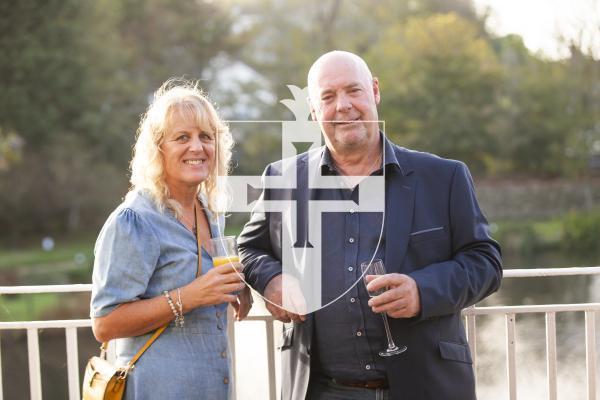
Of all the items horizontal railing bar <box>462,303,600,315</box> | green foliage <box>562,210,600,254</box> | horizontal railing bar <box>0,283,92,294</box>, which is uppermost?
horizontal railing bar <box>0,283,92,294</box>

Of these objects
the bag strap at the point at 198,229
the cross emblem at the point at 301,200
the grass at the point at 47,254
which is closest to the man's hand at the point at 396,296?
the cross emblem at the point at 301,200

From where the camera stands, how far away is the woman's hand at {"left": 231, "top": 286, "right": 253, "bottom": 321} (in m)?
2.14

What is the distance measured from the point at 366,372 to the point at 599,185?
23077 millimetres

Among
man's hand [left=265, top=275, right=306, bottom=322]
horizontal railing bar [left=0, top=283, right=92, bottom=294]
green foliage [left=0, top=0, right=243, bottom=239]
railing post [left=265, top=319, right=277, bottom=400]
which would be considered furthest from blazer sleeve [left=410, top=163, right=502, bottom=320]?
green foliage [left=0, top=0, right=243, bottom=239]

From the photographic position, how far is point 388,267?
1.87 meters

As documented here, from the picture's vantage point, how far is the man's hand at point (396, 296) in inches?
68.6

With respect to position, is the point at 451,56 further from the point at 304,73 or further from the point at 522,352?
the point at 522,352

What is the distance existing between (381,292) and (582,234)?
61.1ft

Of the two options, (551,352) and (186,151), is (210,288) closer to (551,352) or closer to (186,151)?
(186,151)

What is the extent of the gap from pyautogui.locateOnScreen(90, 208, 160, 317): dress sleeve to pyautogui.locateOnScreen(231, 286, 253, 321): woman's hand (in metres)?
0.39

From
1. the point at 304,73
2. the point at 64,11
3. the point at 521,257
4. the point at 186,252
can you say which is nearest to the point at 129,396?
the point at 186,252

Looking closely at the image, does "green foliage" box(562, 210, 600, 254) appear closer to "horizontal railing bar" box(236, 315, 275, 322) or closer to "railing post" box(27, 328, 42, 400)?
"horizontal railing bar" box(236, 315, 275, 322)

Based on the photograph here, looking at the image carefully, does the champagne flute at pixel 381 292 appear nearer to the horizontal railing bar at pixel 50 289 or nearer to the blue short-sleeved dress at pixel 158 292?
the blue short-sleeved dress at pixel 158 292

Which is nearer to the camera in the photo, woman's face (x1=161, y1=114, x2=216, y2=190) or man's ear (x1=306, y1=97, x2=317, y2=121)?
woman's face (x1=161, y1=114, x2=216, y2=190)
